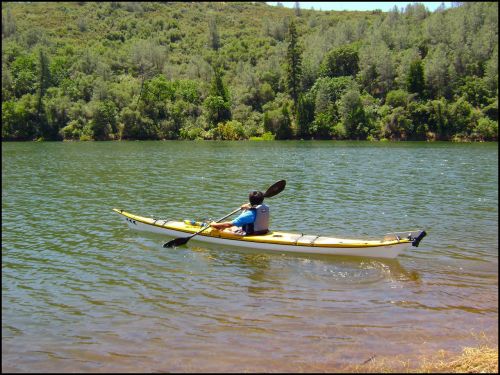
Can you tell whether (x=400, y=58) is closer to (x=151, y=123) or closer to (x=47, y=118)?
(x=151, y=123)

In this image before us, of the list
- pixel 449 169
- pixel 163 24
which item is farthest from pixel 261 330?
pixel 163 24

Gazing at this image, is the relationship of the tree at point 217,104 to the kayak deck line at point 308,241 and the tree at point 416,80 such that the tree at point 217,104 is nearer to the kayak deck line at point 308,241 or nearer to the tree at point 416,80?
the tree at point 416,80

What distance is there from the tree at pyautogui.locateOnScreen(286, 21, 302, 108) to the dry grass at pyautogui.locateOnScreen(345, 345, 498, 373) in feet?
273

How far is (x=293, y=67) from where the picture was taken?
3497 inches

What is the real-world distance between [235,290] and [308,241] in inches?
120

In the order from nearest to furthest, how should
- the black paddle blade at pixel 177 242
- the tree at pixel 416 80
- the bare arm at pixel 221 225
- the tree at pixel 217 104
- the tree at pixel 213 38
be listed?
1. the bare arm at pixel 221 225
2. the black paddle blade at pixel 177 242
3. the tree at pixel 416 80
4. the tree at pixel 217 104
5. the tree at pixel 213 38

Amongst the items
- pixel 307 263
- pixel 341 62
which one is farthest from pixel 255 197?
pixel 341 62

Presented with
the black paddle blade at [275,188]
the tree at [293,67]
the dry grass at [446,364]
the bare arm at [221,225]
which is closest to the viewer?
the dry grass at [446,364]

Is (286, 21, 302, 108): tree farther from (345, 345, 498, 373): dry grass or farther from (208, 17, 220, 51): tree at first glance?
(345, 345, 498, 373): dry grass

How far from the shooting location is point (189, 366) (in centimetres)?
698

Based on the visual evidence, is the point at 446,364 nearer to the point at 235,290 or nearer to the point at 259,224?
the point at 235,290

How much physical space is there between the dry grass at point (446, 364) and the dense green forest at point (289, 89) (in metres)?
68.4

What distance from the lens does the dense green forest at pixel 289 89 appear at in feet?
250

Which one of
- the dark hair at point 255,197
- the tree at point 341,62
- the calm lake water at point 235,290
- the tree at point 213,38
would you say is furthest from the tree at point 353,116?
the tree at point 213,38
